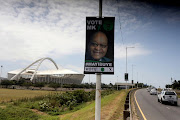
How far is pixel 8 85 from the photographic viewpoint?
107188 millimetres

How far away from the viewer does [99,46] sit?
24.6 feet

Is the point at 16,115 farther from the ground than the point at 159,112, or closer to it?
closer to it

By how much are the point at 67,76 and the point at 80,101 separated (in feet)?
426

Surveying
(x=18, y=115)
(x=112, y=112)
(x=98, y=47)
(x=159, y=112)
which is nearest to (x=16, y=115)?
(x=18, y=115)

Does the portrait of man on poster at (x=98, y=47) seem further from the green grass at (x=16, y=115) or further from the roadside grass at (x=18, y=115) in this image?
the green grass at (x=16, y=115)

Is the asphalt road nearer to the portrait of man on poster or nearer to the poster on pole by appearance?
the poster on pole

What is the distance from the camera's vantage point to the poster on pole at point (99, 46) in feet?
24.4

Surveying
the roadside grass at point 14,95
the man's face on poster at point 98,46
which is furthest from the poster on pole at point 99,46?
the roadside grass at point 14,95

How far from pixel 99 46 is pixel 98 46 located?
0.04 metres

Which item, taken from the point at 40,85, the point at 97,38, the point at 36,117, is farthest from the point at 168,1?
the point at 40,85

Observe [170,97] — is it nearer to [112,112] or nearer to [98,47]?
[112,112]

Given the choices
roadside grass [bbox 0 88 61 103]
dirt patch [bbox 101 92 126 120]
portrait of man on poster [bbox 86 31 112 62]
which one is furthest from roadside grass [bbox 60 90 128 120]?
roadside grass [bbox 0 88 61 103]

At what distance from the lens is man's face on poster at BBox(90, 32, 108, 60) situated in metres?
7.45

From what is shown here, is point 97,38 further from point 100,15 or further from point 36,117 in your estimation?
point 36,117
